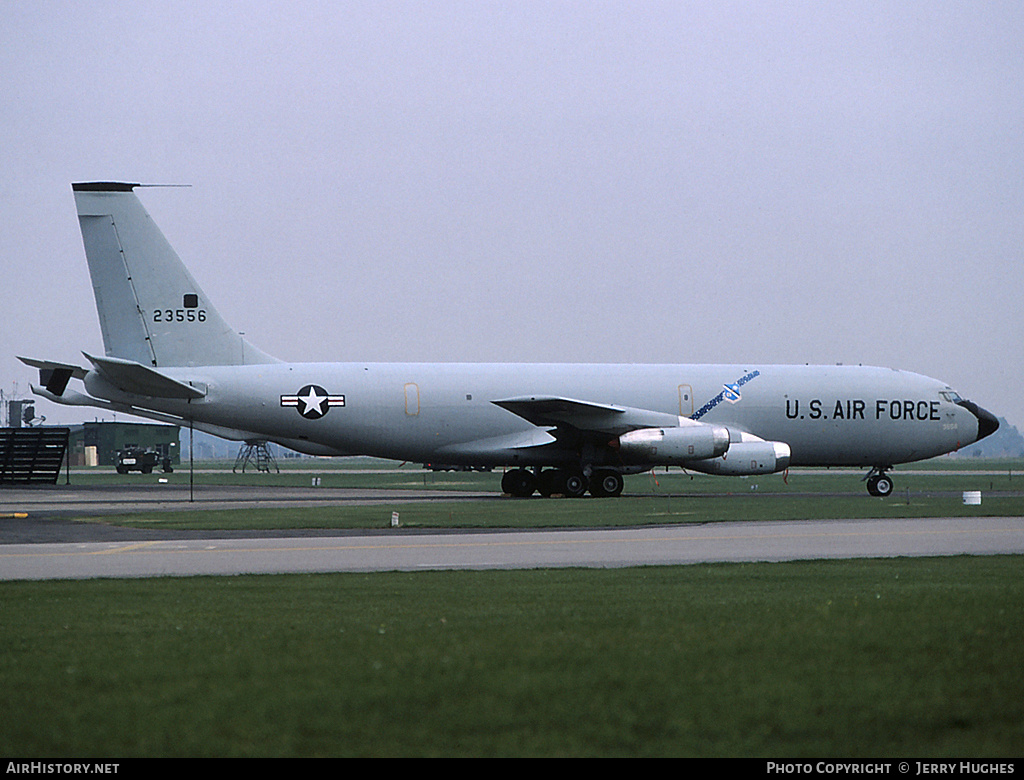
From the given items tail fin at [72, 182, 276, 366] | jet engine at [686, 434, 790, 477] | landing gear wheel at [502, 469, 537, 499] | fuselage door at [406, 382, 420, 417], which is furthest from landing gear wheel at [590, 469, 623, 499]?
tail fin at [72, 182, 276, 366]

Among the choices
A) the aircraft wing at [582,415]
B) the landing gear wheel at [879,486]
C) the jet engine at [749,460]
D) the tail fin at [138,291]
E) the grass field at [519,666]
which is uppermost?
the tail fin at [138,291]

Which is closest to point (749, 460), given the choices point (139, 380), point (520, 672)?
point (139, 380)

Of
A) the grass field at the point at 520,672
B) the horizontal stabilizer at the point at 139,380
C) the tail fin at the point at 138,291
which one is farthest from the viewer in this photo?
the tail fin at the point at 138,291

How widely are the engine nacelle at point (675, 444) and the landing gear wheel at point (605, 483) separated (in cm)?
85

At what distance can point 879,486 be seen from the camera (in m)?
37.4

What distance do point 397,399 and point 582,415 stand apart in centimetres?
567

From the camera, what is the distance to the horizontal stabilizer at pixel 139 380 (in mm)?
32812

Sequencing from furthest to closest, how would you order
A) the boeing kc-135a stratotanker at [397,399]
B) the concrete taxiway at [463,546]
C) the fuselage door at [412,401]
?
the fuselage door at [412,401]
the boeing kc-135a stratotanker at [397,399]
the concrete taxiway at [463,546]

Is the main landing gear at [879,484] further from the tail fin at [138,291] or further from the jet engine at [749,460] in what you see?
the tail fin at [138,291]

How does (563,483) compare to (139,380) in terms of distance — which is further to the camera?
(563,483)

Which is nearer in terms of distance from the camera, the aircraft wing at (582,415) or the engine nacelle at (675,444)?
the aircraft wing at (582,415)

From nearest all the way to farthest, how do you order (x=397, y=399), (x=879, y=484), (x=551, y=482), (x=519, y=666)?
1. (x=519, y=666)
2. (x=397, y=399)
3. (x=551, y=482)
4. (x=879, y=484)

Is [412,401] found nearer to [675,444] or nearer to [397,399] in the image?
[397,399]

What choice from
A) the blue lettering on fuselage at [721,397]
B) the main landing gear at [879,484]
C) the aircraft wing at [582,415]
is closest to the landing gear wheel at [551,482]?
the aircraft wing at [582,415]
